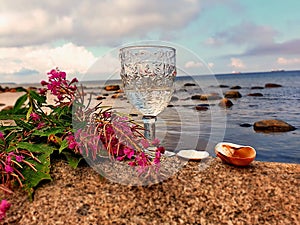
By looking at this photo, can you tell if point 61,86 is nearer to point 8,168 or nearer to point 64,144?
point 64,144

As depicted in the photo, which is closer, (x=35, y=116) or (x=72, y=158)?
(x=72, y=158)

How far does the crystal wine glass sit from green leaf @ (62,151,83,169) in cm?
39

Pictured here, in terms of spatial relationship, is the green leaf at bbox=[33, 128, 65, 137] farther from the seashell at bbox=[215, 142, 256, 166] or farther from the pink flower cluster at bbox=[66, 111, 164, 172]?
the seashell at bbox=[215, 142, 256, 166]

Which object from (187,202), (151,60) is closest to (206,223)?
(187,202)

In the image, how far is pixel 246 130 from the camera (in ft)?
18.8

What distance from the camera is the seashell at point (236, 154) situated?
1.73 m

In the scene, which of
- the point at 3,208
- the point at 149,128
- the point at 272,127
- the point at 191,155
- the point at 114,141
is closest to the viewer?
the point at 3,208

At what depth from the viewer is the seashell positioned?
1734mm

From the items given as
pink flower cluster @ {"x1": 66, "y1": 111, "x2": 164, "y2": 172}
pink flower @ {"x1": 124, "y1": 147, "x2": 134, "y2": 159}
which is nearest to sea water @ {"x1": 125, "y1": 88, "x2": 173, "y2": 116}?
pink flower cluster @ {"x1": 66, "y1": 111, "x2": 164, "y2": 172}

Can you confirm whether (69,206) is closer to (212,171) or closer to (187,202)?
(187,202)

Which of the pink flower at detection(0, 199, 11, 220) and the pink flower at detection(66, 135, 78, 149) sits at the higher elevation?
the pink flower at detection(66, 135, 78, 149)

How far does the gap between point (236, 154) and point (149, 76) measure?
26.4 inches

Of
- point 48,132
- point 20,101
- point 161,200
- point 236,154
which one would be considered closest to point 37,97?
point 20,101

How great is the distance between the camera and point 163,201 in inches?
54.6
